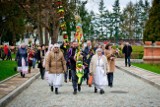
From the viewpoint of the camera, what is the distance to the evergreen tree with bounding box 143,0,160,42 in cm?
6221

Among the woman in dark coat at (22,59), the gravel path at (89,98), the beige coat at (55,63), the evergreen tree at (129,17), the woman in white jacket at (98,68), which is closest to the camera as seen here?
the gravel path at (89,98)

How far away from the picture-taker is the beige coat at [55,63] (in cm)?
1634

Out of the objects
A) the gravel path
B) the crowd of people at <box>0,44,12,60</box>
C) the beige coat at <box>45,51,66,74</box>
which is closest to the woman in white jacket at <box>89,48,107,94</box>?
the gravel path

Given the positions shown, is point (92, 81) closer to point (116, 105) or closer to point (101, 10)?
point (116, 105)

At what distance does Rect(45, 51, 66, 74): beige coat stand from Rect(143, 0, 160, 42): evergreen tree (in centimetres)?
4652

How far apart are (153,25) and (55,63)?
50501 millimetres

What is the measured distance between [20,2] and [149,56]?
725 inches

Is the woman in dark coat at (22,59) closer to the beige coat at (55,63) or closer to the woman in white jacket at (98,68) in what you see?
the beige coat at (55,63)

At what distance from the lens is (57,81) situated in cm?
1631

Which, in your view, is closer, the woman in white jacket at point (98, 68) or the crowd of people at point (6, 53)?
the woman in white jacket at point (98, 68)

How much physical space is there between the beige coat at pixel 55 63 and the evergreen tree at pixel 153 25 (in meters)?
46.5

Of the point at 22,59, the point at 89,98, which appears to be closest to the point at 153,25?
the point at 22,59

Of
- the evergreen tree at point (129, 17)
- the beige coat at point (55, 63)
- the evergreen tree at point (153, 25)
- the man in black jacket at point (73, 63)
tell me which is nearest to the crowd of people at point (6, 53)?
the evergreen tree at point (153, 25)

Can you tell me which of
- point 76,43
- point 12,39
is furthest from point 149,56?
point 12,39
